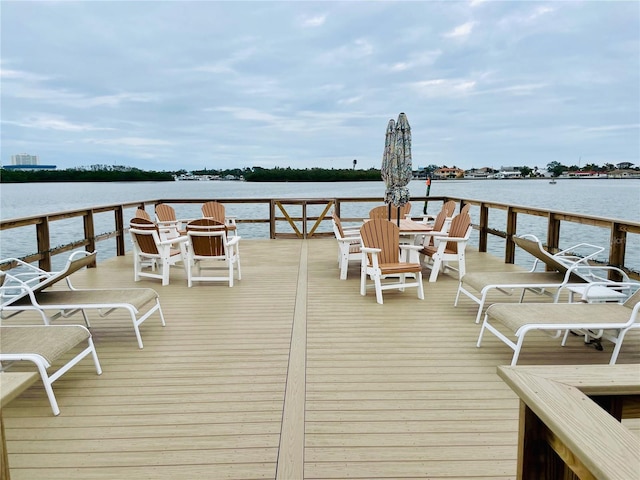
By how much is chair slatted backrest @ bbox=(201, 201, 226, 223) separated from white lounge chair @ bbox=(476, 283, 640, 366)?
5.88m

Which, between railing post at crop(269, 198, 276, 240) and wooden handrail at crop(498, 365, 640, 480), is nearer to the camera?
wooden handrail at crop(498, 365, 640, 480)

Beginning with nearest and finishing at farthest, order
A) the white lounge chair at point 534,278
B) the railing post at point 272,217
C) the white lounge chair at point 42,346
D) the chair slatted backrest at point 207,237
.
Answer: the white lounge chair at point 42,346 < the white lounge chair at point 534,278 < the chair slatted backrest at point 207,237 < the railing post at point 272,217

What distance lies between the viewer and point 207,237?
5637mm

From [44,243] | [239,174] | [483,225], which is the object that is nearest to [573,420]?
[44,243]

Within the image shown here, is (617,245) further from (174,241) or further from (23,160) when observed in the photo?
(23,160)

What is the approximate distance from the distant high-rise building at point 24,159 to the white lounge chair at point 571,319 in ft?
45.0

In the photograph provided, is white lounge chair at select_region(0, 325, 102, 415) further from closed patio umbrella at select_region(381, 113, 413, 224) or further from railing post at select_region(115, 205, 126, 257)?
railing post at select_region(115, 205, 126, 257)

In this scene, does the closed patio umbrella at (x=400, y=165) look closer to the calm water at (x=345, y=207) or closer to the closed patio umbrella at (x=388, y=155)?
the closed patio umbrella at (x=388, y=155)

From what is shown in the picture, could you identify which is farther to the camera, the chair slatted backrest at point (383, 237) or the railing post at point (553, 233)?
the railing post at point (553, 233)

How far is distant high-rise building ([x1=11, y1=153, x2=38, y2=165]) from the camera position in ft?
42.1

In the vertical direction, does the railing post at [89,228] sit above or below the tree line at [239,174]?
below

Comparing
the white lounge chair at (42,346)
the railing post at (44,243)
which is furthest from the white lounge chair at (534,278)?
the railing post at (44,243)

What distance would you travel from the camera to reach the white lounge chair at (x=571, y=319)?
2.90 m

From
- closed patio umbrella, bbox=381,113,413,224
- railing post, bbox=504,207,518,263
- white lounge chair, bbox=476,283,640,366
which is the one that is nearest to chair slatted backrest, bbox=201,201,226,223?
closed patio umbrella, bbox=381,113,413,224
